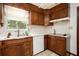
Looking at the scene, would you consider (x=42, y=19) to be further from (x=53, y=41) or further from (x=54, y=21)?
(x=53, y=41)

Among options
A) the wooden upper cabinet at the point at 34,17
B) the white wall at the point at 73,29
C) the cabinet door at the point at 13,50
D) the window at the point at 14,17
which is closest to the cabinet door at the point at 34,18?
the wooden upper cabinet at the point at 34,17

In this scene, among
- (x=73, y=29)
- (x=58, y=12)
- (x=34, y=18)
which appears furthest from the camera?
(x=34, y=18)

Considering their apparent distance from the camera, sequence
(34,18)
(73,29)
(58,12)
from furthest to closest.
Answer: (34,18), (58,12), (73,29)

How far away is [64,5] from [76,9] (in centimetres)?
19

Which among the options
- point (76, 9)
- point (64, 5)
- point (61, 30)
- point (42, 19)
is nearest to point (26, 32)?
point (42, 19)

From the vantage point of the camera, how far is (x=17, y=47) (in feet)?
5.06

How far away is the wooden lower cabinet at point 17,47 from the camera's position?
1.37m

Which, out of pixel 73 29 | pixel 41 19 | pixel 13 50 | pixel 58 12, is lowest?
pixel 13 50

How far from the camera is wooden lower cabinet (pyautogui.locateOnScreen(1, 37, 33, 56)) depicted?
137cm

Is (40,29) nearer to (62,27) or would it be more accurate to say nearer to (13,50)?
(62,27)

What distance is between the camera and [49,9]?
143 cm

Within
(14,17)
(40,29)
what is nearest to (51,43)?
(40,29)

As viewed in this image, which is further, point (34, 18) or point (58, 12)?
point (34, 18)

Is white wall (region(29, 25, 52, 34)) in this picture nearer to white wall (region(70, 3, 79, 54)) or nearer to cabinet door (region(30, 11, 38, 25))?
cabinet door (region(30, 11, 38, 25))
